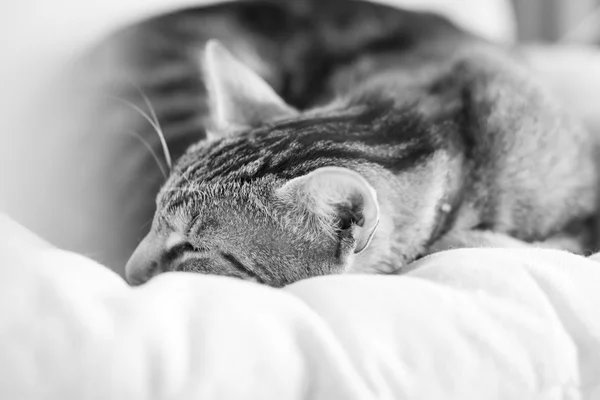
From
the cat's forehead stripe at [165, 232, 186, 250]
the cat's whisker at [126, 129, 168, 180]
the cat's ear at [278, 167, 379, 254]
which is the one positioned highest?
the cat's ear at [278, 167, 379, 254]

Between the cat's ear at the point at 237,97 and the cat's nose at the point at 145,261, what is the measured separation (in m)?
0.21

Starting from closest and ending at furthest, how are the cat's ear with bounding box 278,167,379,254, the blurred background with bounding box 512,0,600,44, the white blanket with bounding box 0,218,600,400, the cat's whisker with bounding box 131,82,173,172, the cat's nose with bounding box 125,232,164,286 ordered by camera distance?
the white blanket with bounding box 0,218,600,400
the cat's ear with bounding box 278,167,379,254
the cat's nose with bounding box 125,232,164,286
the cat's whisker with bounding box 131,82,173,172
the blurred background with bounding box 512,0,600,44

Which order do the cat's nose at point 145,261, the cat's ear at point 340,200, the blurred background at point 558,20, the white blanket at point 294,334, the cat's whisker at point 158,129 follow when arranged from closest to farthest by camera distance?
the white blanket at point 294,334, the cat's ear at point 340,200, the cat's nose at point 145,261, the cat's whisker at point 158,129, the blurred background at point 558,20

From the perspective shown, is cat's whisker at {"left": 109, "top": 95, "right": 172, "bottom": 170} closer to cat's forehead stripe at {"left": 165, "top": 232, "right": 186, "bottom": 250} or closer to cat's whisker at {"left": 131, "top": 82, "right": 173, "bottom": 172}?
cat's whisker at {"left": 131, "top": 82, "right": 173, "bottom": 172}

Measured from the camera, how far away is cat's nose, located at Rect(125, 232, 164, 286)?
2.45 feet

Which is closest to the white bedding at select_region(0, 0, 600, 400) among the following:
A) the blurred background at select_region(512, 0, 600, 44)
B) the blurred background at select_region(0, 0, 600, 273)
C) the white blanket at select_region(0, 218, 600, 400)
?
the white blanket at select_region(0, 218, 600, 400)

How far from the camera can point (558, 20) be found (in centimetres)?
232

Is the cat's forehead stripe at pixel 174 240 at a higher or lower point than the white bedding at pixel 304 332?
lower

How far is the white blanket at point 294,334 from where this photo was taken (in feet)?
1.48

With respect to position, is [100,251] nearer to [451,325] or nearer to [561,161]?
[451,325]

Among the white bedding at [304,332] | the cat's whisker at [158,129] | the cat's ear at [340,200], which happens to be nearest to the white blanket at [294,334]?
the white bedding at [304,332]

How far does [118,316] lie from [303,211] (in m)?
0.28

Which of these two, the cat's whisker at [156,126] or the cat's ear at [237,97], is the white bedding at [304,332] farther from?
the cat's ear at [237,97]

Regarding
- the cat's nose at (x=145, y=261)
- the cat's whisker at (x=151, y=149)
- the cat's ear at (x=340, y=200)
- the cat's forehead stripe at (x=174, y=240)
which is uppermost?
the cat's ear at (x=340, y=200)
